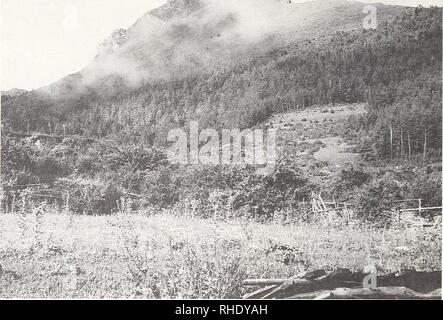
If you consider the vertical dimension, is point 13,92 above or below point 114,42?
below

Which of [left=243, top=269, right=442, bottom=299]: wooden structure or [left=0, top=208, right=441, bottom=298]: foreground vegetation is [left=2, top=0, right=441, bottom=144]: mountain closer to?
[left=0, top=208, right=441, bottom=298]: foreground vegetation

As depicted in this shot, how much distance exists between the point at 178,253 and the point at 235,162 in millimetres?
2182

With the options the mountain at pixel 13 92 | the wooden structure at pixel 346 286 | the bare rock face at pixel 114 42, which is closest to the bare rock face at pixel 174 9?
the bare rock face at pixel 114 42

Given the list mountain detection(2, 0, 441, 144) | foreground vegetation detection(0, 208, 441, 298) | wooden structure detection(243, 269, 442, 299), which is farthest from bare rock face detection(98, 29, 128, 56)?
wooden structure detection(243, 269, 442, 299)

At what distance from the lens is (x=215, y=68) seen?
8.17 m

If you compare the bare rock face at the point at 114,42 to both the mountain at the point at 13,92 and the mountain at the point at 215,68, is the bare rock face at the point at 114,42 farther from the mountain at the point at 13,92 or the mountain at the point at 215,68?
the mountain at the point at 13,92

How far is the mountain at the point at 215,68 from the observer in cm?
765

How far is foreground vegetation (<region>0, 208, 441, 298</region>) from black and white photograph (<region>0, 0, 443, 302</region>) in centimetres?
3

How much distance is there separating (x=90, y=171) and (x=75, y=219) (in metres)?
1.08

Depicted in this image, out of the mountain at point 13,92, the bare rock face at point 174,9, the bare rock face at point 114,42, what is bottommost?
the mountain at point 13,92

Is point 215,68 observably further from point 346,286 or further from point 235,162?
point 346,286

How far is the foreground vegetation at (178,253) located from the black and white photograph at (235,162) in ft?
0.09

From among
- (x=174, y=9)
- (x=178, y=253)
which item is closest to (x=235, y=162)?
(x=178, y=253)

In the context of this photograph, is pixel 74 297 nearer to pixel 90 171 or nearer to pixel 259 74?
pixel 90 171
